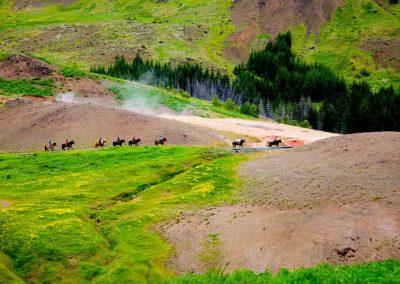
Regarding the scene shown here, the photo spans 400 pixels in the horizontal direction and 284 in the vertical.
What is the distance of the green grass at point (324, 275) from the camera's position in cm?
3177

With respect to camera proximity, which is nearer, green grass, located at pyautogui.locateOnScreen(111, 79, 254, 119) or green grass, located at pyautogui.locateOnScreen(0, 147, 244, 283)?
green grass, located at pyautogui.locateOnScreen(0, 147, 244, 283)

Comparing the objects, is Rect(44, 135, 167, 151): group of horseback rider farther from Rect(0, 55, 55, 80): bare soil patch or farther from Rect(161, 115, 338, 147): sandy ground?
Rect(0, 55, 55, 80): bare soil patch

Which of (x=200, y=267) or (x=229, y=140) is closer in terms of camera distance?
(x=200, y=267)

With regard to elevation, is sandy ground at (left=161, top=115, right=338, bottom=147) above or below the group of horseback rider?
below

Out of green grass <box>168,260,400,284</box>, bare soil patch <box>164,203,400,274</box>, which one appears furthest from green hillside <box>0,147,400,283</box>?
bare soil patch <box>164,203,400,274</box>

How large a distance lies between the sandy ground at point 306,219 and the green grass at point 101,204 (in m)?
2.68

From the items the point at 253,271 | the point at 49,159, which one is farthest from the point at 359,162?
the point at 49,159

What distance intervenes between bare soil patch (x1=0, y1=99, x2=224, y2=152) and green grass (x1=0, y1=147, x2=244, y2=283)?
41.9ft

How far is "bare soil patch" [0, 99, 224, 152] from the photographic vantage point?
88125 mm

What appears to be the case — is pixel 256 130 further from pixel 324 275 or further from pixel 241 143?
Result: pixel 324 275

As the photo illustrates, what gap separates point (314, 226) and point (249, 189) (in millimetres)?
11978

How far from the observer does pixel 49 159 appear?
71.5 m

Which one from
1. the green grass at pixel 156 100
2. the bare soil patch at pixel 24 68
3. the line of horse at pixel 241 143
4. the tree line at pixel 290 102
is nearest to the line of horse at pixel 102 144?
the line of horse at pixel 241 143

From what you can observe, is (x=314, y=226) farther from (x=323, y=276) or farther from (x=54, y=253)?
(x=54, y=253)
